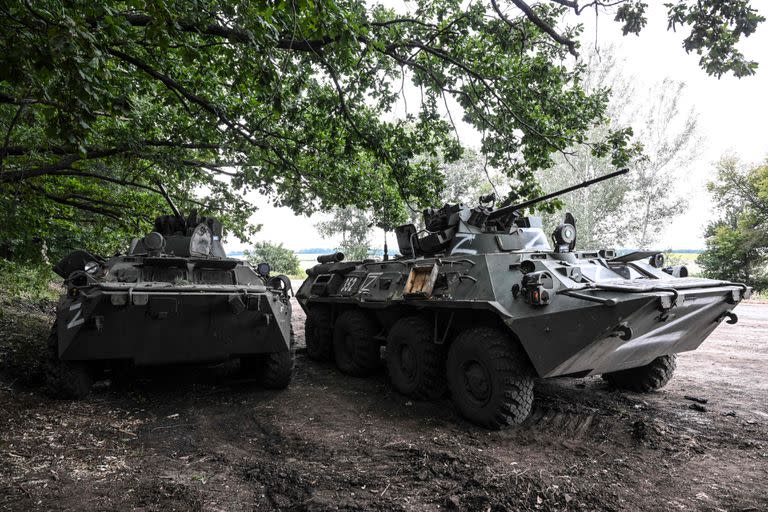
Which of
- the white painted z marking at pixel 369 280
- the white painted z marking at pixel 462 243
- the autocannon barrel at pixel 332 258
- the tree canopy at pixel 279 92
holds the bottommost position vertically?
the white painted z marking at pixel 369 280

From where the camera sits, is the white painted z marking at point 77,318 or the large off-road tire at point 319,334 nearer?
the white painted z marking at point 77,318

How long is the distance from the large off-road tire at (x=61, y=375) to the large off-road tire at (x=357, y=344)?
131 inches

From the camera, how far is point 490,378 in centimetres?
479

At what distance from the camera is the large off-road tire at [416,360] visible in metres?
5.77

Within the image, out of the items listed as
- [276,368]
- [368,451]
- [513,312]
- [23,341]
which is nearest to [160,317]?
[276,368]

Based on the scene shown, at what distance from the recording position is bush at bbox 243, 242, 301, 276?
30.5 meters

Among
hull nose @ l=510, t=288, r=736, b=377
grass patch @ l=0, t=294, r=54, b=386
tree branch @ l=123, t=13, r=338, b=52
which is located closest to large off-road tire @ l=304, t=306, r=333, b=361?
grass patch @ l=0, t=294, r=54, b=386

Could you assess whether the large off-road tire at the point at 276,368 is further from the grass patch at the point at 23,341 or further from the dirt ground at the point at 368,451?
the grass patch at the point at 23,341

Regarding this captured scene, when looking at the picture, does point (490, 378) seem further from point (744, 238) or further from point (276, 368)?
point (744, 238)

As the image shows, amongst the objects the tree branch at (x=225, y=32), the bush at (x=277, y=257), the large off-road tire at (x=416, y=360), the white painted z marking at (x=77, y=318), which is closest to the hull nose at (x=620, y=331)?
the large off-road tire at (x=416, y=360)

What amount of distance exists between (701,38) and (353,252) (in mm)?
22945

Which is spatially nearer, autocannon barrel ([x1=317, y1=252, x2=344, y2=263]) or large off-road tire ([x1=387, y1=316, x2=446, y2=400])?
large off-road tire ([x1=387, y1=316, x2=446, y2=400])

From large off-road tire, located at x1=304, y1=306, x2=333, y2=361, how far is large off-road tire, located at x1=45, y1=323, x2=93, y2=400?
12.2 feet

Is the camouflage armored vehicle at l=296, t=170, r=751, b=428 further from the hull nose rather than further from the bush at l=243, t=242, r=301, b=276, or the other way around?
the bush at l=243, t=242, r=301, b=276
